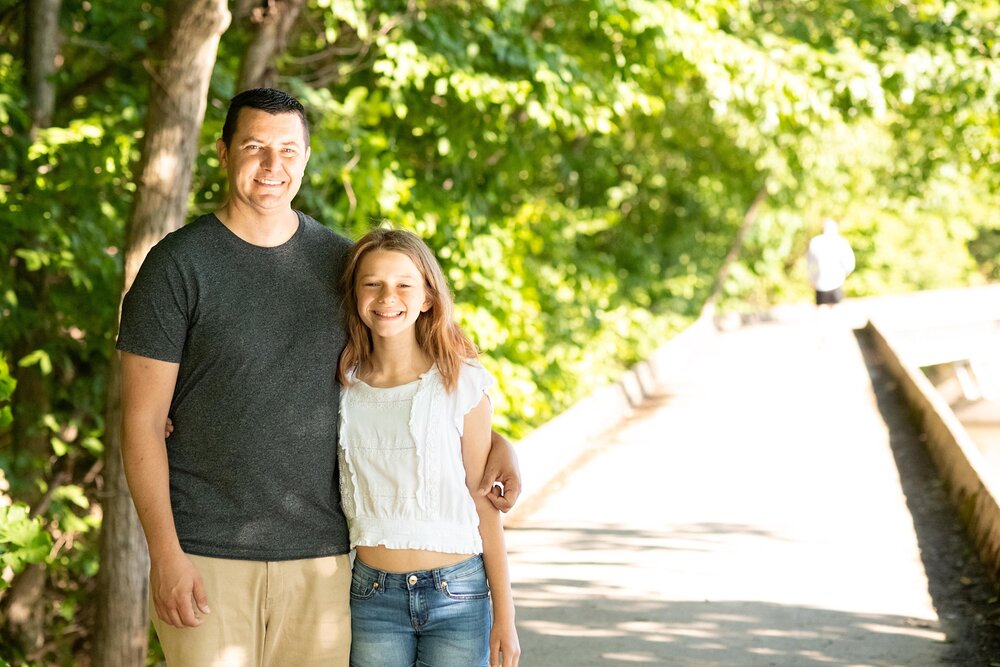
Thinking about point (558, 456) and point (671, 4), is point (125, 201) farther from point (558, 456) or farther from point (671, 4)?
point (671, 4)

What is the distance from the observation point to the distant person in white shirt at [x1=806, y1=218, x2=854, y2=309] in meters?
18.6

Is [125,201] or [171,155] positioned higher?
[125,201]

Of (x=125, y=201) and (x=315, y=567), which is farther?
(x=125, y=201)

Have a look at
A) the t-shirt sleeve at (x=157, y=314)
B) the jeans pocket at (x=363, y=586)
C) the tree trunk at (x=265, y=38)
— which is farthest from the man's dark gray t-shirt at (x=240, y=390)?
the tree trunk at (x=265, y=38)

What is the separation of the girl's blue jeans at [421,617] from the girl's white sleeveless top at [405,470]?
76 millimetres

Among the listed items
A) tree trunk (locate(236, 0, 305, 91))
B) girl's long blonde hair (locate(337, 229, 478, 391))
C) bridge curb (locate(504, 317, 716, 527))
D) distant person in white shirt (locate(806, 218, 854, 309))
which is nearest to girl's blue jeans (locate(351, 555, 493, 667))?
girl's long blonde hair (locate(337, 229, 478, 391))

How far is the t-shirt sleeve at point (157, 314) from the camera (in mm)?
2840

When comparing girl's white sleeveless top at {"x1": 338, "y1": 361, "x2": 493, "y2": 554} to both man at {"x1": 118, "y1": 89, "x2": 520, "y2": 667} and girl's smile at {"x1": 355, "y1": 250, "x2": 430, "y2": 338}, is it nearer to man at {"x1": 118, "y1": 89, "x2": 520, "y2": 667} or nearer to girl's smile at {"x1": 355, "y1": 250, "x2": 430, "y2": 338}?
man at {"x1": 118, "y1": 89, "x2": 520, "y2": 667}

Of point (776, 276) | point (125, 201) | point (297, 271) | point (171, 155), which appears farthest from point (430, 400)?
point (776, 276)

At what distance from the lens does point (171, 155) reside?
5.60m

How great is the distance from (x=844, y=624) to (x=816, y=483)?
3.87m

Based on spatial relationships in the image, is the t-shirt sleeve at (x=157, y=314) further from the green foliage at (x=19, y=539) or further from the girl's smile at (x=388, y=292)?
the green foliage at (x=19, y=539)

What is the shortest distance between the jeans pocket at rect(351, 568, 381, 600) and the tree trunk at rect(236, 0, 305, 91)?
457 cm

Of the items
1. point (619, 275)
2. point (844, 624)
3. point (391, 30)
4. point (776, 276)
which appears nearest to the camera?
point (844, 624)
